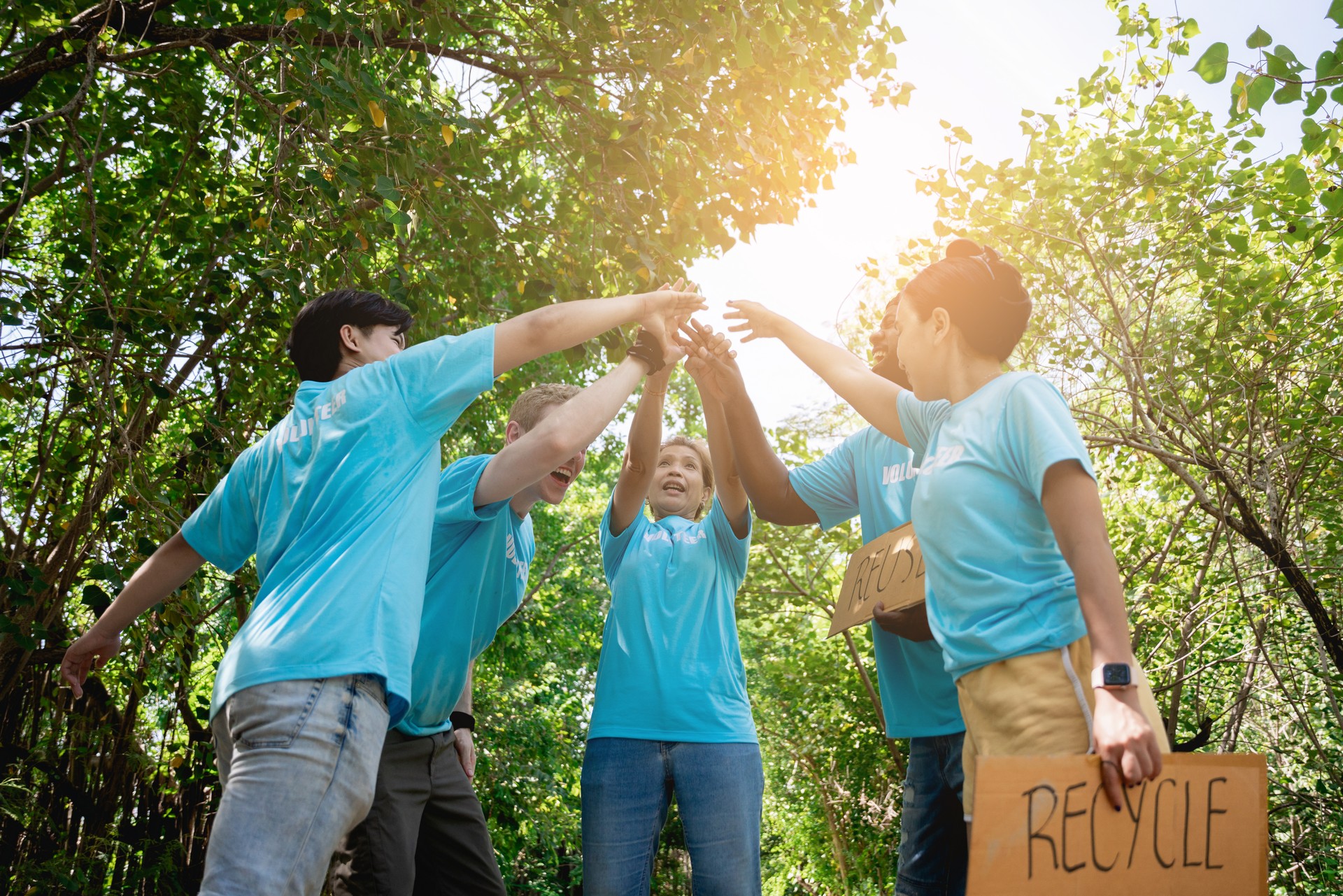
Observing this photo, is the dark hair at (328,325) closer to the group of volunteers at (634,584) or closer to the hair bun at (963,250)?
the group of volunteers at (634,584)

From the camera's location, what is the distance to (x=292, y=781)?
1356 mm

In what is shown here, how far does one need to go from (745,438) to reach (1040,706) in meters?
1.32

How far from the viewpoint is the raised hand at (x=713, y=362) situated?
2.57 meters

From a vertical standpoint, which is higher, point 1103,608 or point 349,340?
point 349,340

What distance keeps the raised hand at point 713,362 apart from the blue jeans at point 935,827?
113cm

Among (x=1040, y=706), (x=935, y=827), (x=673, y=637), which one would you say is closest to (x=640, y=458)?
(x=673, y=637)

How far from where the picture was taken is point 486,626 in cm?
231

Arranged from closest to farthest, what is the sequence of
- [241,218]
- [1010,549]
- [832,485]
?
[1010,549]
[832,485]
[241,218]

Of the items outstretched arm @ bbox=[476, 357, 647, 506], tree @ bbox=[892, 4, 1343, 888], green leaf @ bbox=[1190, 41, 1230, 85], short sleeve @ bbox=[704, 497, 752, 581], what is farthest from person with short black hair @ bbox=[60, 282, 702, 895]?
tree @ bbox=[892, 4, 1343, 888]

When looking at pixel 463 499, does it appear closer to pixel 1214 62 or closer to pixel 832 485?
pixel 832 485

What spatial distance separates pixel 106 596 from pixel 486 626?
113 cm

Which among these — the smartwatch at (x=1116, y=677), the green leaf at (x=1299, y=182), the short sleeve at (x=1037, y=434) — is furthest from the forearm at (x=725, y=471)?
the green leaf at (x=1299, y=182)

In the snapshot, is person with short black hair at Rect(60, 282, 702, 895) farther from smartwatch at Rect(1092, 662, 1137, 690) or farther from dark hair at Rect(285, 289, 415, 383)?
smartwatch at Rect(1092, 662, 1137, 690)

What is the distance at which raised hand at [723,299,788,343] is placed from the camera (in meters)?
2.40
